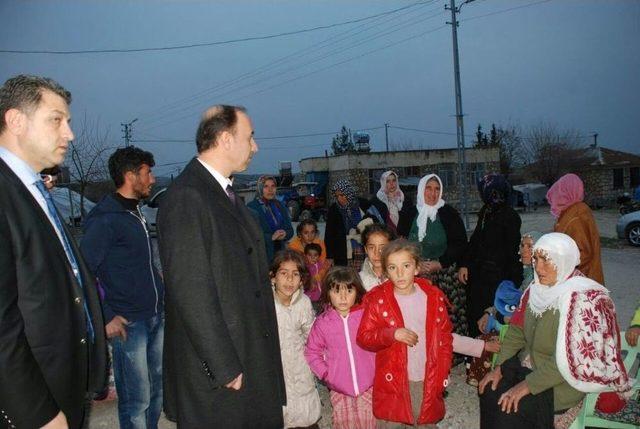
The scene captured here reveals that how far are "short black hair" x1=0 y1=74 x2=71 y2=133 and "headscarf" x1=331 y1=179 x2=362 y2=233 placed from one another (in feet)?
13.9

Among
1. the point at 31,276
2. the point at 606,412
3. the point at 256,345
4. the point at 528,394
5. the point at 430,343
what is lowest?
the point at 606,412

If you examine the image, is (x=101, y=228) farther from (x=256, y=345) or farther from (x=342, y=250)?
(x=342, y=250)

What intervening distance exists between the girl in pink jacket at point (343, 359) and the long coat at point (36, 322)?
1677 mm

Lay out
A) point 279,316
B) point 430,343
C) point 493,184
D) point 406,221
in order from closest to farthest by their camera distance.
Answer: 1. point 430,343
2. point 279,316
3. point 493,184
4. point 406,221

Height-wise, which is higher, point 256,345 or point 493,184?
point 493,184

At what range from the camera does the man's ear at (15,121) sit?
1.82 metres

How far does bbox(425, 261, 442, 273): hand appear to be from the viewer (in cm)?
464

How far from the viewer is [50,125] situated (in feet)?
6.18

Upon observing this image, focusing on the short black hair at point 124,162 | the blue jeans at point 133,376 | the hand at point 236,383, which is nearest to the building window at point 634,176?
the short black hair at point 124,162

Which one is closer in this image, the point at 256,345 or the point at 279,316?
the point at 256,345

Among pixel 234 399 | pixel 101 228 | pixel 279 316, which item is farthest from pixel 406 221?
pixel 234 399

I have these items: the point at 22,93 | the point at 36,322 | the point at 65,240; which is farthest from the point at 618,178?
the point at 36,322

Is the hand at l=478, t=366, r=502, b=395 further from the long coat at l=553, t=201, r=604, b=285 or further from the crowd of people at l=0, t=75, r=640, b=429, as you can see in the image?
the long coat at l=553, t=201, r=604, b=285

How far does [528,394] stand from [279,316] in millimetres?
1651
